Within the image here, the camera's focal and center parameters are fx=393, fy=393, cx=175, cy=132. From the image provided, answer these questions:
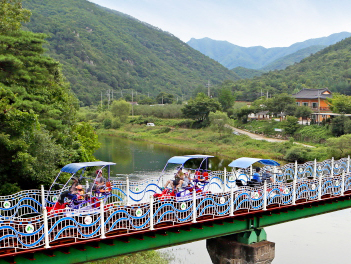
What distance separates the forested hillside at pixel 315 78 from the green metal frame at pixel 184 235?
76.7 m

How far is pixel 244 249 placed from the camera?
47.3ft

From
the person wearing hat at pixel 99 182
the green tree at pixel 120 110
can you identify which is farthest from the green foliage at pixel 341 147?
the green tree at pixel 120 110

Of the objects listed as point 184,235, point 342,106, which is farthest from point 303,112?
point 184,235

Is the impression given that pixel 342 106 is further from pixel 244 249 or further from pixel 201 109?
pixel 244 249

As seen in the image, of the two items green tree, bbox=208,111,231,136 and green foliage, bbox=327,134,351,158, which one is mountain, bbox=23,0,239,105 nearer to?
green tree, bbox=208,111,231,136

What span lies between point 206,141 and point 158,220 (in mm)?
45934

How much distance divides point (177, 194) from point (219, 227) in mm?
1971

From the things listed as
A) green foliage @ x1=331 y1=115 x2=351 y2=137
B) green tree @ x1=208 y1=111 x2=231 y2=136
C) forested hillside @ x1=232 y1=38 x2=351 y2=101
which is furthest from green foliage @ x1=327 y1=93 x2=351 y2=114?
forested hillside @ x1=232 y1=38 x2=351 y2=101

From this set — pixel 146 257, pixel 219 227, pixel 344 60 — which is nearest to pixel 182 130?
pixel 146 257

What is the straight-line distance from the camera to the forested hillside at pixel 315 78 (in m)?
91.5

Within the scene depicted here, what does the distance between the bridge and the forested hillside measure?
252 feet

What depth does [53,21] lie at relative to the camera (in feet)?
529

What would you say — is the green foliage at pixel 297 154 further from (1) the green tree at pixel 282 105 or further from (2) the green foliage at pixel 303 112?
(1) the green tree at pixel 282 105

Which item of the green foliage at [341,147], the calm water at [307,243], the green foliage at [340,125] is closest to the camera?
the calm water at [307,243]
